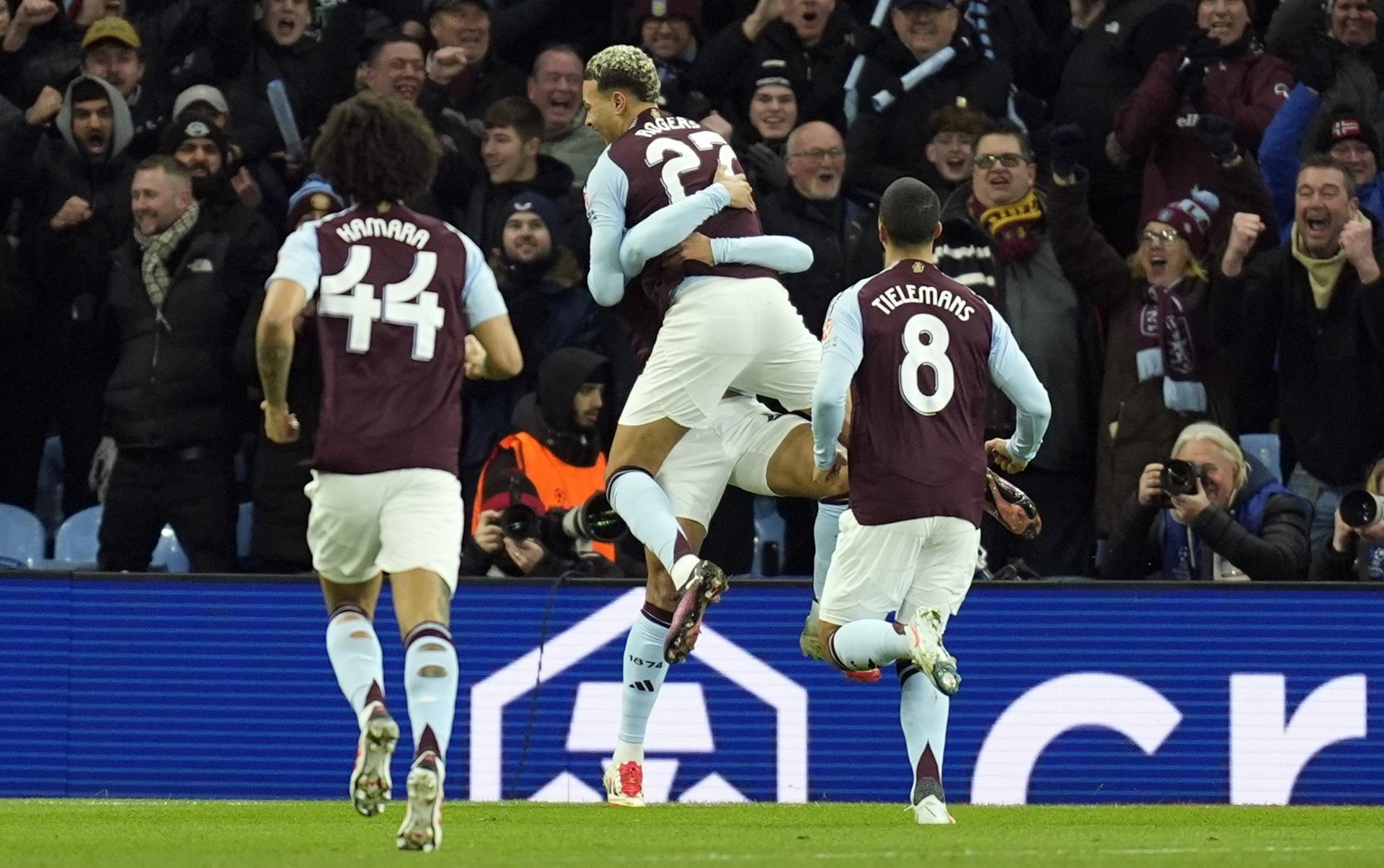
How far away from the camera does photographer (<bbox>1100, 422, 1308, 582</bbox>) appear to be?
436 inches

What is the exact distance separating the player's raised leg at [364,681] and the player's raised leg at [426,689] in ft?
0.34

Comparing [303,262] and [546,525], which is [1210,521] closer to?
[546,525]

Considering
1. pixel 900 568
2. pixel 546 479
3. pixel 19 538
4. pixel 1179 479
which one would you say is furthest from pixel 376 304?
pixel 19 538

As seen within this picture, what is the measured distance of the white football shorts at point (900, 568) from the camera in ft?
28.0

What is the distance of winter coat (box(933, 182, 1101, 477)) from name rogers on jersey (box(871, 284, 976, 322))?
11.7 ft

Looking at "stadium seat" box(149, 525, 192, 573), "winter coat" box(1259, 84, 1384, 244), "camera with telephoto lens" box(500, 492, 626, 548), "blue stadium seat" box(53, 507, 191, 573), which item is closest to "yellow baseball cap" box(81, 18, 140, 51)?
"blue stadium seat" box(53, 507, 191, 573)

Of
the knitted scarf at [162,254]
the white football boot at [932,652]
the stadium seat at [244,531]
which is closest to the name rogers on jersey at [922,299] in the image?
the white football boot at [932,652]

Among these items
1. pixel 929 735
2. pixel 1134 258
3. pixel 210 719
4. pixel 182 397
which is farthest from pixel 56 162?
pixel 929 735

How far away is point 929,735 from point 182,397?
5195 millimetres

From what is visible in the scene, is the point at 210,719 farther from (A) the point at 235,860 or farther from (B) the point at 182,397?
(A) the point at 235,860

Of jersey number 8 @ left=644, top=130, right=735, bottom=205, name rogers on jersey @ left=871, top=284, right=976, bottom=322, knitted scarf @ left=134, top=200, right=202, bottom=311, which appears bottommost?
knitted scarf @ left=134, top=200, right=202, bottom=311

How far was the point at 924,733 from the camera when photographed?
8609mm

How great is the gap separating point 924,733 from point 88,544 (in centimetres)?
591

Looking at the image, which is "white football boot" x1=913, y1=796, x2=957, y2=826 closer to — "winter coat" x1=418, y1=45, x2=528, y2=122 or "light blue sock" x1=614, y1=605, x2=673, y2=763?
"light blue sock" x1=614, y1=605, x2=673, y2=763
